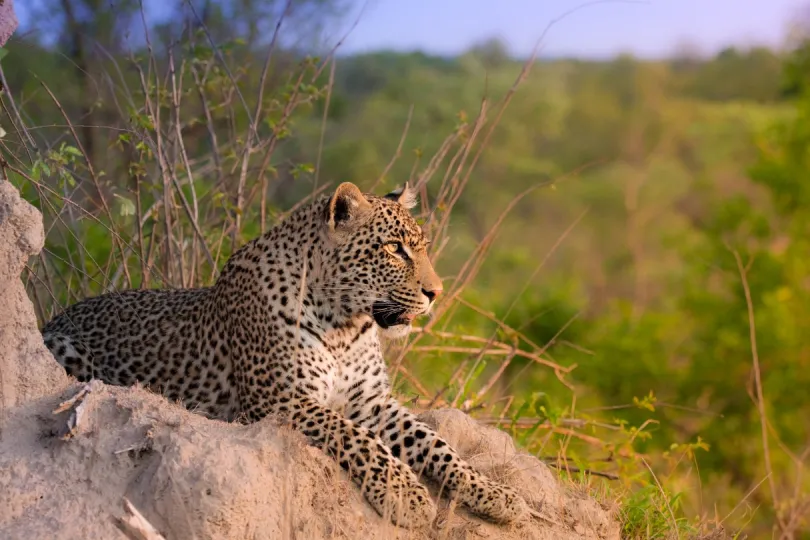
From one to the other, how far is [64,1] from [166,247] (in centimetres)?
1579

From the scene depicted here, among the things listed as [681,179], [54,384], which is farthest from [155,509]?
[681,179]

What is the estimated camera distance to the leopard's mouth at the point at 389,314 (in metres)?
6.18

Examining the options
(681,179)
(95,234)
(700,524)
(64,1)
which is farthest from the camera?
(681,179)

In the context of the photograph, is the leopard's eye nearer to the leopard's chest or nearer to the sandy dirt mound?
the leopard's chest

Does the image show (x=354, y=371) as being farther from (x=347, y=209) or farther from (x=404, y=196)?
(x=404, y=196)

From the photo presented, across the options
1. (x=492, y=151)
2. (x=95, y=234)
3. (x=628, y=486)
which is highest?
(x=95, y=234)

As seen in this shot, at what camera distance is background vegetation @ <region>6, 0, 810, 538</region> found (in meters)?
7.90

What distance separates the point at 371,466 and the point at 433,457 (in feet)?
1.93

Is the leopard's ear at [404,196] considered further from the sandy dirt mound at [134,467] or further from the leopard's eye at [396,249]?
the sandy dirt mound at [134,467]

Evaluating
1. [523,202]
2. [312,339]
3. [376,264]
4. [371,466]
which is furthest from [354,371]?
[523,202]

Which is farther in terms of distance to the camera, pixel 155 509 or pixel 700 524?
pixel 700 524

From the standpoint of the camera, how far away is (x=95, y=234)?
11.0 m

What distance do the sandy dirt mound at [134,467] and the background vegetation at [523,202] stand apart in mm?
1084

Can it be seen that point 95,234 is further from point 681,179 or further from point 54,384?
point 681,179
